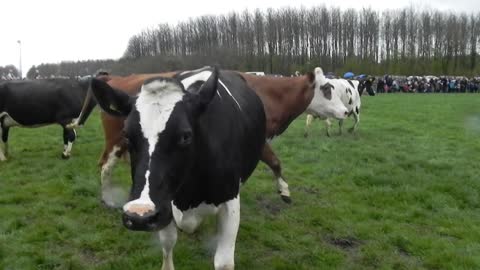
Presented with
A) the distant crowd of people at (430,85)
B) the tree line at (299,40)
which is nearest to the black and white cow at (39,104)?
the distant crowd of people at (430,85)

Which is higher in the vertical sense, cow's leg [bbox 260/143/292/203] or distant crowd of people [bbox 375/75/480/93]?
cow's leg [bbox 260/143/292/203]

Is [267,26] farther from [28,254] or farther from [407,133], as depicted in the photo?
[28,254]

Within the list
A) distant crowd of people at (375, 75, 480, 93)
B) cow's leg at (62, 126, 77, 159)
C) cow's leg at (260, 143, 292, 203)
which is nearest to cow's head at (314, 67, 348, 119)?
cow's leg at (260, 143, 292, 203)

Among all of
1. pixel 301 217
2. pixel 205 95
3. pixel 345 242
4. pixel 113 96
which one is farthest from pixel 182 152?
pixel 301 217

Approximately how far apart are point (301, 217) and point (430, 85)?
43752 mm

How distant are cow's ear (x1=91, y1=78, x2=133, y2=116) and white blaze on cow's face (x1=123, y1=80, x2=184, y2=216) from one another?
124 mm

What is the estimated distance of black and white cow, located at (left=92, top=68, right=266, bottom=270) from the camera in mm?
2598

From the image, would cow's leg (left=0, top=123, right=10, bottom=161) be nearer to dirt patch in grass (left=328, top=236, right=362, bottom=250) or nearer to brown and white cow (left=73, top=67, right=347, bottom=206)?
brown and white cow (left=73, top=67, right=347, bottom=206)

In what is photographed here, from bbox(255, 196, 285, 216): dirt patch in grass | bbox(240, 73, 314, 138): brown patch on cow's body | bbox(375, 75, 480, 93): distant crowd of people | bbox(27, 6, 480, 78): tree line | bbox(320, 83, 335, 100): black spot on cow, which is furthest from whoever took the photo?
bbox(27, 6, 480, 78): tree line

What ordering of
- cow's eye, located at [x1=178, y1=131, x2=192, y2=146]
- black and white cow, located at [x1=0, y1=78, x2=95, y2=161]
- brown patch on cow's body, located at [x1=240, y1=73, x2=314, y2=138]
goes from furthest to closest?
black and white cow, located at [x1=0, y1=78, x2=95, y2=161] < brown patch on cow's body, located at [x1=240, y1=73, x2=314, y2=138] < cow's eye, located at [x1=178, y1=131, x2=192, y2=146]

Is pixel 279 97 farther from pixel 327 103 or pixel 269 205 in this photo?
pixel 327 103

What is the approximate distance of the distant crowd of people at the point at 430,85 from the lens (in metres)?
42.7

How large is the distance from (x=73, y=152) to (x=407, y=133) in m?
9.14

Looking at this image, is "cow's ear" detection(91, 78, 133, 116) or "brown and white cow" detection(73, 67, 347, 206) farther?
"brown and white cow" detection(73, 67, 347, 206)
